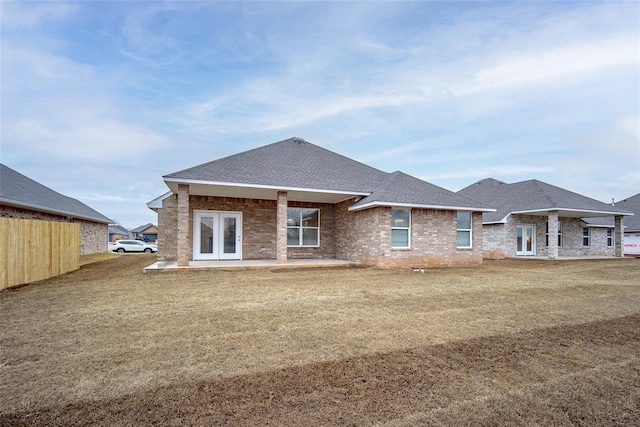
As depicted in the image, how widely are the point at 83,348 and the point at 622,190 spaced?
4960cm

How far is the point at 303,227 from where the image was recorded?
1691 centimetres

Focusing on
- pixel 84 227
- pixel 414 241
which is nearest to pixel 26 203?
pixel 84 227

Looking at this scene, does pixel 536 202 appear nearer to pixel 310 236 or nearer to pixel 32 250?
pixel 310 236

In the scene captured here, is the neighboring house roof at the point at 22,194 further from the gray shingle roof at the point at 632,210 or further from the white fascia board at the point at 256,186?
the gray shingle roof at the point at 632,210

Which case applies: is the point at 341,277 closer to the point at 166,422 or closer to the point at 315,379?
the point at 315,379

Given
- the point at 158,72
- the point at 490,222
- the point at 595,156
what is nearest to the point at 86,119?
the point at 158,72

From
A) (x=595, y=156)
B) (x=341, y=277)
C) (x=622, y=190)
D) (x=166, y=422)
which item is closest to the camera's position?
(x=166, y=422)

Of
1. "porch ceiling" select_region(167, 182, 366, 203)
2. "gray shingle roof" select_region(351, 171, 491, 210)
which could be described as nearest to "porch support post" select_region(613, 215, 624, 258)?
"gray shingle roof" select_region(351, 171, 491, 210)

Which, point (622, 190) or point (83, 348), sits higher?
point (622, 190)

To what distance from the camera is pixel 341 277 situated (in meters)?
11.3

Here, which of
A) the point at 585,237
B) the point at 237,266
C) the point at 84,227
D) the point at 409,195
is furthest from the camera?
the point at 84,227

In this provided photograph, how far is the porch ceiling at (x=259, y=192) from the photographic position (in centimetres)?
1299

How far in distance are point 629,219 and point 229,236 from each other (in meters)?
35.7

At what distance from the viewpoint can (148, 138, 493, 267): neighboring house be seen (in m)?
13.8
